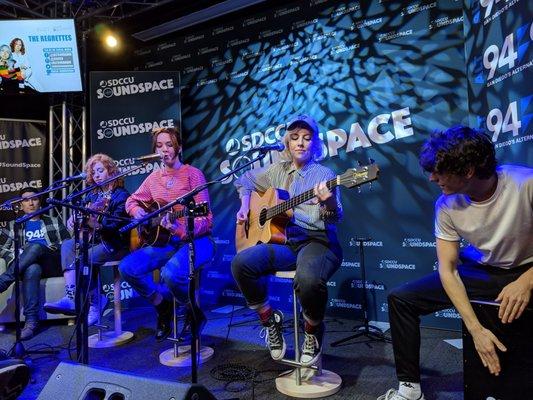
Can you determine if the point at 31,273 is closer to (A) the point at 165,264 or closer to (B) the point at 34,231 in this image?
(B) the point at 34,231

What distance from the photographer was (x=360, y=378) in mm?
2842

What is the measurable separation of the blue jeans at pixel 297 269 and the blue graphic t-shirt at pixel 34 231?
3271 millimetres

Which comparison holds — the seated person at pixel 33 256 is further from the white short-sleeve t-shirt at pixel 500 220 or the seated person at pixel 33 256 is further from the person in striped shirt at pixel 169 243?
the white short-sleeve t-shirt at pixel 500 220

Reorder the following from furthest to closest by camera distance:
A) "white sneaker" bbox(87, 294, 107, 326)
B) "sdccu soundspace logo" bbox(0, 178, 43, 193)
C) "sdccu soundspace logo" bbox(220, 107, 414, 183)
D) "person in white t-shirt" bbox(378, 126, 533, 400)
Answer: "sdccu soundspace logo" bbox(0, 178, 43, 193), "white sneaker" bbox(87, 294, 107, 326), "sdccu soundspace logo" bbox(220, 107, 414, 183), "person in white t-shirt" bbox(378, 126, 533, 400)

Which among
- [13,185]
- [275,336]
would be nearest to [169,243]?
[275,336]

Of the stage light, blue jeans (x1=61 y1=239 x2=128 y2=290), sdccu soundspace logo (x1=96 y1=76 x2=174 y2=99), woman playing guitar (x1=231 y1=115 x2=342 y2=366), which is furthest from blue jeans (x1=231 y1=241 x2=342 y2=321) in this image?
the stage light

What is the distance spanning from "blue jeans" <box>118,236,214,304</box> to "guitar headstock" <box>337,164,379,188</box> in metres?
1.45

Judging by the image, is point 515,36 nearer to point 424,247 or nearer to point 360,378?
point 424,247

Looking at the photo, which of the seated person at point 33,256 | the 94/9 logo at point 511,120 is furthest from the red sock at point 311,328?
the seated person at point 33,256

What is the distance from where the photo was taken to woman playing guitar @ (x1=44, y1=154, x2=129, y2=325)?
3.91 metres

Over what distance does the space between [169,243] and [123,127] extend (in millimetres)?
2675

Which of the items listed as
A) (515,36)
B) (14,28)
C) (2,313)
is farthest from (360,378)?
(14,28)

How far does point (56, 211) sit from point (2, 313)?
5.67 feet

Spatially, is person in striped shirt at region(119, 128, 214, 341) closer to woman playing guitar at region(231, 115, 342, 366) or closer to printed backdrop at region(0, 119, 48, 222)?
woman playing guitar at region(231, 115, 342, 366)
